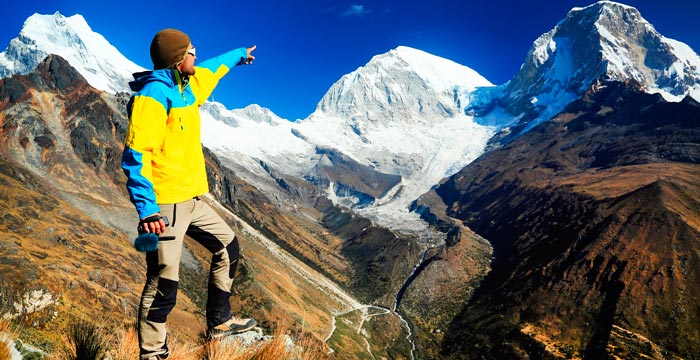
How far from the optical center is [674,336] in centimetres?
10525

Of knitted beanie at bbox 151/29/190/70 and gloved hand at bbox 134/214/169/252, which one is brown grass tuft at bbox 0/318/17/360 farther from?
knitted beanie at bbox 151/29/190/70

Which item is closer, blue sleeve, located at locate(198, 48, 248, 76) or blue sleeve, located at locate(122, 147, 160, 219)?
blue sleeve, located at locate(122, 147, 160, 219)

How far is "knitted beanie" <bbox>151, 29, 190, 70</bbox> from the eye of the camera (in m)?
6.98

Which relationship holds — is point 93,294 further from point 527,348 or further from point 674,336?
point 674,336

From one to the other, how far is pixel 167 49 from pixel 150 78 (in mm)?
665

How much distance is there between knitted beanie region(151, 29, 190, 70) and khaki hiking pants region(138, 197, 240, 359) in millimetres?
2328

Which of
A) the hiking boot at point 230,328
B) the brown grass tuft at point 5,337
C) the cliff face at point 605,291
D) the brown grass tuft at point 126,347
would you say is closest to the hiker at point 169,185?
the hiking boot at point 230,328

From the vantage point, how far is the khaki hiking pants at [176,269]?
260 inches

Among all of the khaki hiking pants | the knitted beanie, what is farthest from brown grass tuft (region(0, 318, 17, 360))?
the knitted beanie

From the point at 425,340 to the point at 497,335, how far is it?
22.5 meters

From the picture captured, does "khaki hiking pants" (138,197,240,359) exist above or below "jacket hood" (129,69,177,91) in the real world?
below

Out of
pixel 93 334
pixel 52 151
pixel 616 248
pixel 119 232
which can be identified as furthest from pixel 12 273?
pixel 616 248

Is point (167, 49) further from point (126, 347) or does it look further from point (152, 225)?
point (126, 347)

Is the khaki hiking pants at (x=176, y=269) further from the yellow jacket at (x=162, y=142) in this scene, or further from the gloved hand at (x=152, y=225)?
the gloved hand at (x=152, y=225)
